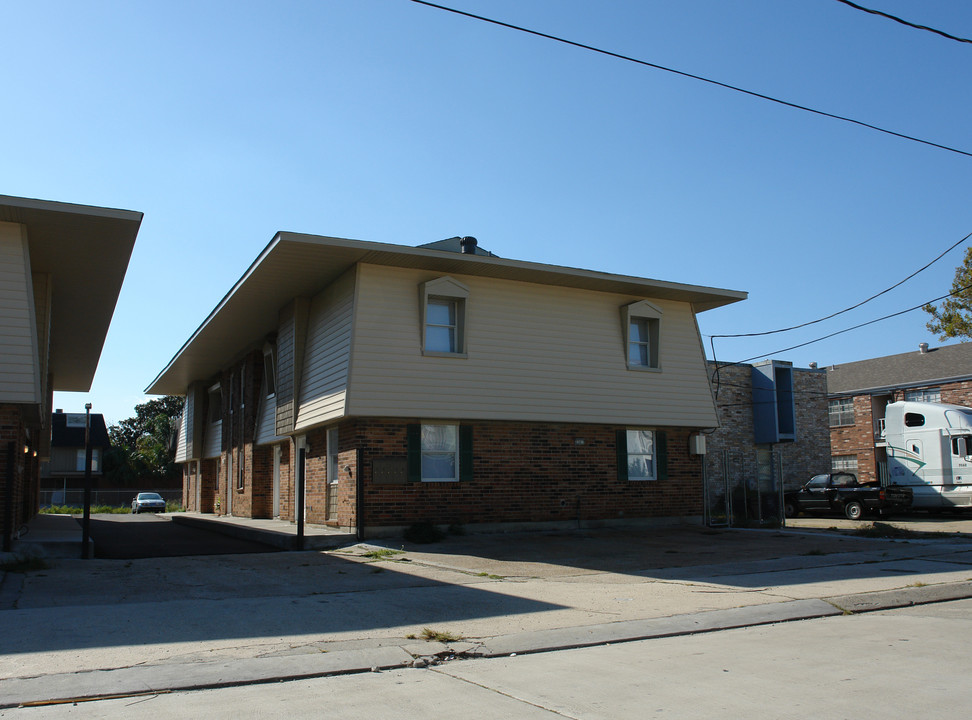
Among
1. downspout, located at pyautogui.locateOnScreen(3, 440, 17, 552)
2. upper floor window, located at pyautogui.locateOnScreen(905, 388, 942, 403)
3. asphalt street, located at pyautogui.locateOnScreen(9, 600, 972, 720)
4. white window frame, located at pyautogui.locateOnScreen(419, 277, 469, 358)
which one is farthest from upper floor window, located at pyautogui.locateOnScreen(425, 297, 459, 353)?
upper floor window, located at pyautogui.locateOnScreen(905, 388, 942, 403)

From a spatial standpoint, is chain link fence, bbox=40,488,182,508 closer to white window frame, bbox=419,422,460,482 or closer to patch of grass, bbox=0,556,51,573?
white window frame, bbox=419,422,460,482

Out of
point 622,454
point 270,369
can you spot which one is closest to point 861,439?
point 622,454

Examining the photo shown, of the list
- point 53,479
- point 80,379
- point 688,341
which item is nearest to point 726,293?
point 688,341

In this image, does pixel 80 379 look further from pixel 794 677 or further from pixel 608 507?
pixel 794 677

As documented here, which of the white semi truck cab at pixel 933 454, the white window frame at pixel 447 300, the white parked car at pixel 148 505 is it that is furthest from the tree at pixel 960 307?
the white parked car at pixel 148 505

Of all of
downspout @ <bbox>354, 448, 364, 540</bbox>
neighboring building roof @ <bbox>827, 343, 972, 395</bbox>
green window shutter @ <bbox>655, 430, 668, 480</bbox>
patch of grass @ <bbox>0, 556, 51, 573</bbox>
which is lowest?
patch of grass @ <bbox>0, 556, 51, 573</bbox>

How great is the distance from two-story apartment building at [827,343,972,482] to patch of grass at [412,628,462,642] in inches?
1292

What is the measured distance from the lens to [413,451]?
17.3 metres

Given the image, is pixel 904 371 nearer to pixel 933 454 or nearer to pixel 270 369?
pixel 933 454

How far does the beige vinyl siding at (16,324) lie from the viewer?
45.7 ft

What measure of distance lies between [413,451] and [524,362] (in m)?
3.34

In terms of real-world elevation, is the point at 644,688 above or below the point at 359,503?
below

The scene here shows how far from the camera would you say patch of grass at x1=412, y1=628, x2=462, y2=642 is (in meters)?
7.49

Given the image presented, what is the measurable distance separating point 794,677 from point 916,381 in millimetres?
35566
